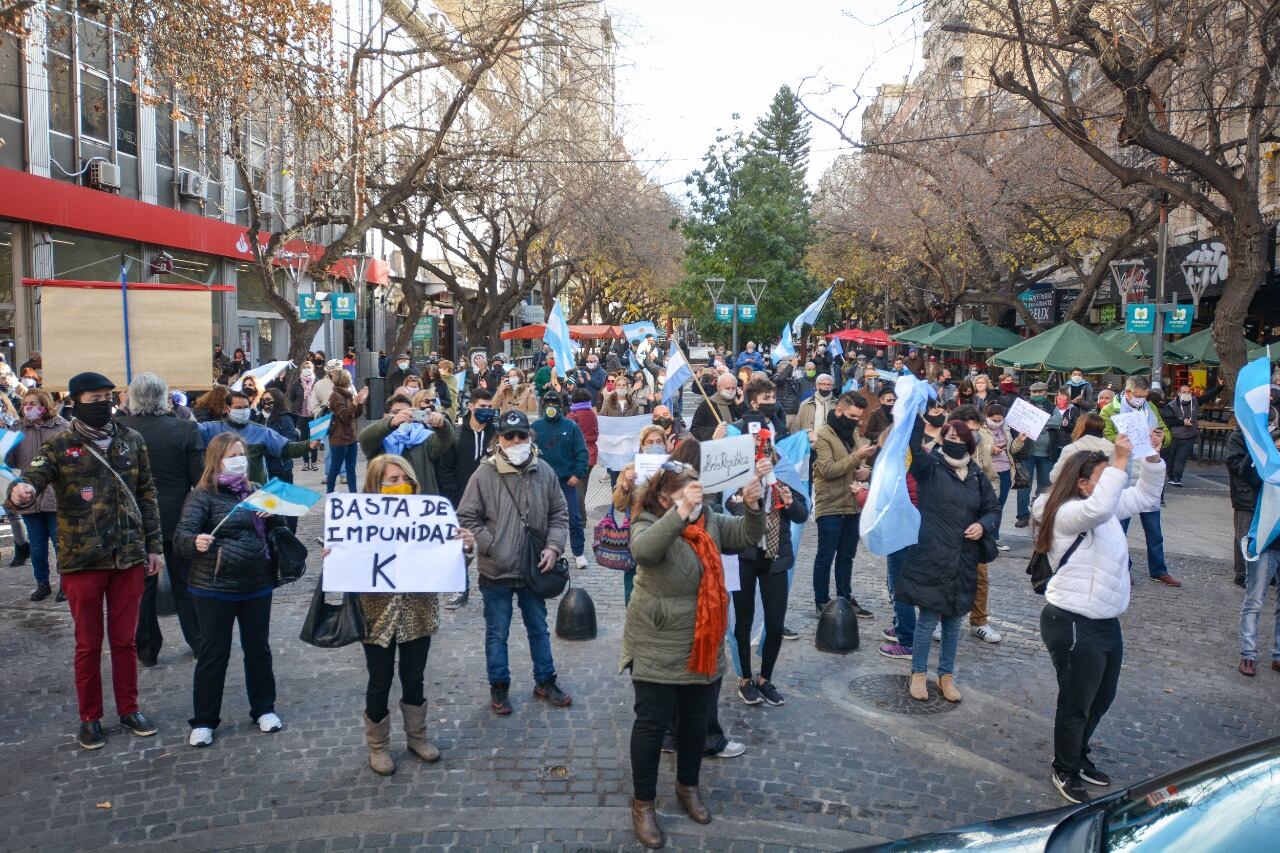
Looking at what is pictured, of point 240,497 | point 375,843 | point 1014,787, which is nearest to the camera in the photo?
point 375,843

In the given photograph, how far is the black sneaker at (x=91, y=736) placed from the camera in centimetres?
545

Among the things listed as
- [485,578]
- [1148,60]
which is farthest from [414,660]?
[1148,60]

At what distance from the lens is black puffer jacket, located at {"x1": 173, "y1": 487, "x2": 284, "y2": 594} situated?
5.32 meters

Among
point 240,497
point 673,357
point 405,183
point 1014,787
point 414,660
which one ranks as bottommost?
point 1014,787

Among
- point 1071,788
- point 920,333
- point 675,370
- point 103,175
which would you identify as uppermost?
point 103,175

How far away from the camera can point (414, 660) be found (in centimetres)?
521

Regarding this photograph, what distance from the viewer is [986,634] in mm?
7664

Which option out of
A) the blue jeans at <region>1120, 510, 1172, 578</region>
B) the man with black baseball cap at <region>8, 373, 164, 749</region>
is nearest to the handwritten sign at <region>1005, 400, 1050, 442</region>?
the blue jeans at <region>1120, 510, 1172, 578</region>

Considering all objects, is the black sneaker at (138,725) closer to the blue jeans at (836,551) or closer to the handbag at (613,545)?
the handbag at (613,545)

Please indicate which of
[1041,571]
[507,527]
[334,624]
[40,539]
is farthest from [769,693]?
[40,539]

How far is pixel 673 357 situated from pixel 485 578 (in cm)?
544

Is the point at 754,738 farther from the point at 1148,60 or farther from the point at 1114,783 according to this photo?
the point at 1148,60

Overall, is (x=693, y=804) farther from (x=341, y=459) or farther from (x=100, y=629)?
(x=341, y=459)

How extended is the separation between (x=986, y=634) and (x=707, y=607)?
13.3 ft
